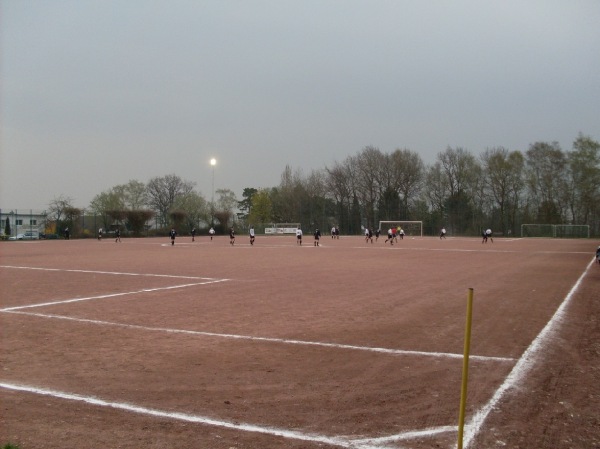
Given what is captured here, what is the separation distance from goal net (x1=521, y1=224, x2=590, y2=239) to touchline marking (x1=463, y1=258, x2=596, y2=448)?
247 feet

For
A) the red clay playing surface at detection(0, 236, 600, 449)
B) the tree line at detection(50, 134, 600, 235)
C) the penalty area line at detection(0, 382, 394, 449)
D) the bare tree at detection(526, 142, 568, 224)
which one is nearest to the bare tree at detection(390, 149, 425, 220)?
the tree line at detection(50, 134, 600, 235)

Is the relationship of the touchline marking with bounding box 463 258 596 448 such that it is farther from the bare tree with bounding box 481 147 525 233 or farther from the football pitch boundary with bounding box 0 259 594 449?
the bare tree with bounding box 481 147 525 233

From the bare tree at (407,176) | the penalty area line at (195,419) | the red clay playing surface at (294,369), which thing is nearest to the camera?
the penalty area line at (195,419)

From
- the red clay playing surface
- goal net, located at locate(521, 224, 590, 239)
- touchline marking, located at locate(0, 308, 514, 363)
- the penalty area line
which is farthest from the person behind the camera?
goal net, located at locate(521, 224, 590, 239)

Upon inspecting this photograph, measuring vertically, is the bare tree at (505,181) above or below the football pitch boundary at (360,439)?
above

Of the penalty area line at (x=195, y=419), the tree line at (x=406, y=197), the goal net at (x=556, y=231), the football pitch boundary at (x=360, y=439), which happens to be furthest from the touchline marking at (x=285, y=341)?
the goal net at (x=556, y=231)

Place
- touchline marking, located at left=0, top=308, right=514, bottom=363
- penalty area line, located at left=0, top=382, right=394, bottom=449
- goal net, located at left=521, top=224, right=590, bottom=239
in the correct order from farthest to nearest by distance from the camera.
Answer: goal net, located at left=521, top=224, right=590, bottom=239, touchline marking, located at left=0, top=308, right=514, bottom=363, penalty area line, located at left=0, top=382, right=394, bottom=449

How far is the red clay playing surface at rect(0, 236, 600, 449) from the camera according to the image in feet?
15.8

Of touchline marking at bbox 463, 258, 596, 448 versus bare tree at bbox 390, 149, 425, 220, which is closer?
touchline marking at bbox 463, 258, 596, 448

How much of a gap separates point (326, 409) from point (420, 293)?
9.50 metres

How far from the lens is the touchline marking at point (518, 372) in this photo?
4.87 metres

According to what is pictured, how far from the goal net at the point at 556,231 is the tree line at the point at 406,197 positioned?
1.89m

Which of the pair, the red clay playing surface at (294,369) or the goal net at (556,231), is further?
the goal net at (556,231)

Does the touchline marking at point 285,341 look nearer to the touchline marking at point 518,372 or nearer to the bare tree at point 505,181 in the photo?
the touchline marking at point 518,372
